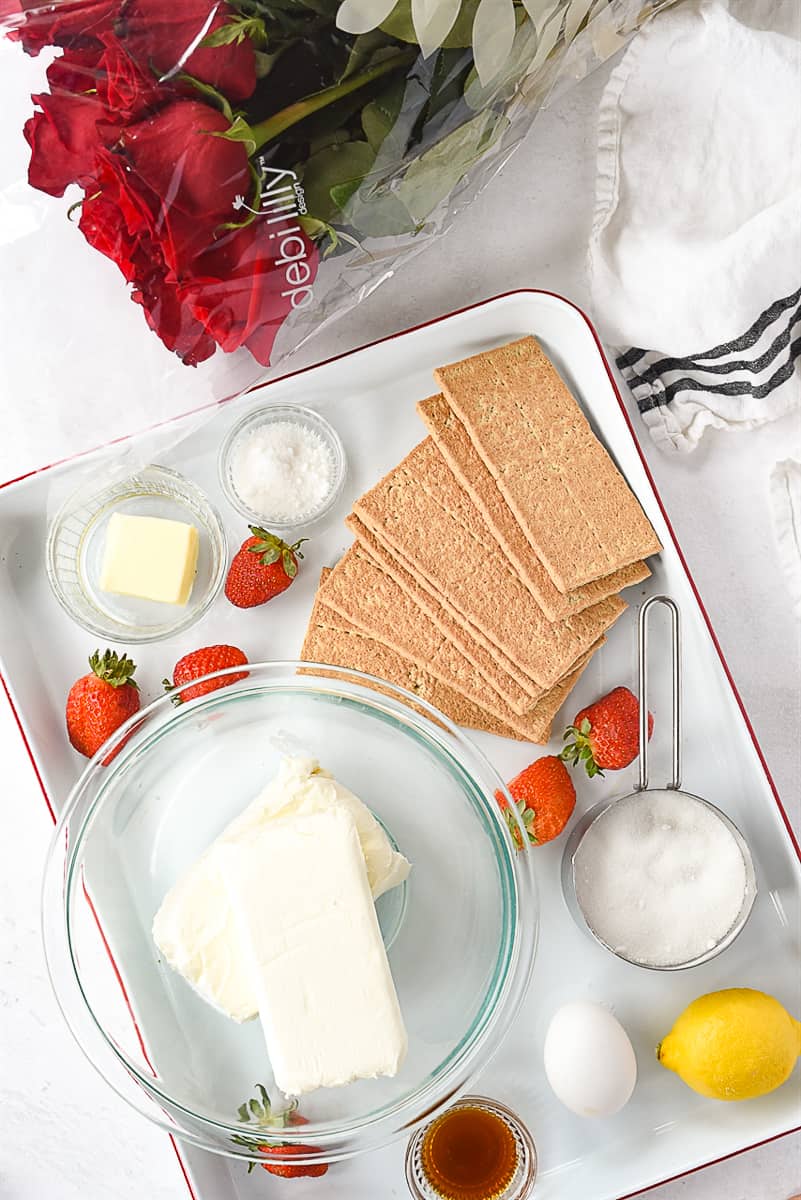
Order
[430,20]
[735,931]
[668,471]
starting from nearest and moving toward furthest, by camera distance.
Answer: [430,20] < [735,931] < [668,471]

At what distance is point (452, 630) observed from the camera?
3.49 ft

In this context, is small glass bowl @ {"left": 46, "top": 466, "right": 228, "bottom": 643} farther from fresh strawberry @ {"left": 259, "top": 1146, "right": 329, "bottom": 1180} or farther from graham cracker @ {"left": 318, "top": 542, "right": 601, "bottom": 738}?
fresh strawberry @ {"left": 259, "top": 1146, "right": 329, "bottom": 1180}

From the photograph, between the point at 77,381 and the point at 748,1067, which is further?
the point at 748,1067

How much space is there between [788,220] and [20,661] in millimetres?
880

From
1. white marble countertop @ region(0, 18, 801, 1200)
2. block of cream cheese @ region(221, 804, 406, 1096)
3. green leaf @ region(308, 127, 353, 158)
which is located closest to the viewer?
green leaf @ region(308, 127, 353, 158)

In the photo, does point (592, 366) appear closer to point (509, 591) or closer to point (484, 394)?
point (484, 394)

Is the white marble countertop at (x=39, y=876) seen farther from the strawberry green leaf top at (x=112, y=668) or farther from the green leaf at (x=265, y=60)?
the green leaf at (x=265, y=60)

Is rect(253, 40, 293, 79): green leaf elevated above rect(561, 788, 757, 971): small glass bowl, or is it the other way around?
rect(253, 40, 293, 79): green leaf

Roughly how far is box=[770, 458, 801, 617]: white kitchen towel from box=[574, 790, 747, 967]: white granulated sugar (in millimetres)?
272

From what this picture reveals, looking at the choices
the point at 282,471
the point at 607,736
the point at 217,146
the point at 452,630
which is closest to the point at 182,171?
the point at 217,146

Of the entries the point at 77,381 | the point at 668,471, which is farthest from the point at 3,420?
the point at 668,471

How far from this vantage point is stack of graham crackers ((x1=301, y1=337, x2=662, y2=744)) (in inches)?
41.6

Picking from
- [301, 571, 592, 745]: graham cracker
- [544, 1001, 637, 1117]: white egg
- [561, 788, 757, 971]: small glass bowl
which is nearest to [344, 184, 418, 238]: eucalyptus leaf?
[301, 571, 592, 745]: graham cracker

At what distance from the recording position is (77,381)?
2.41 ft
